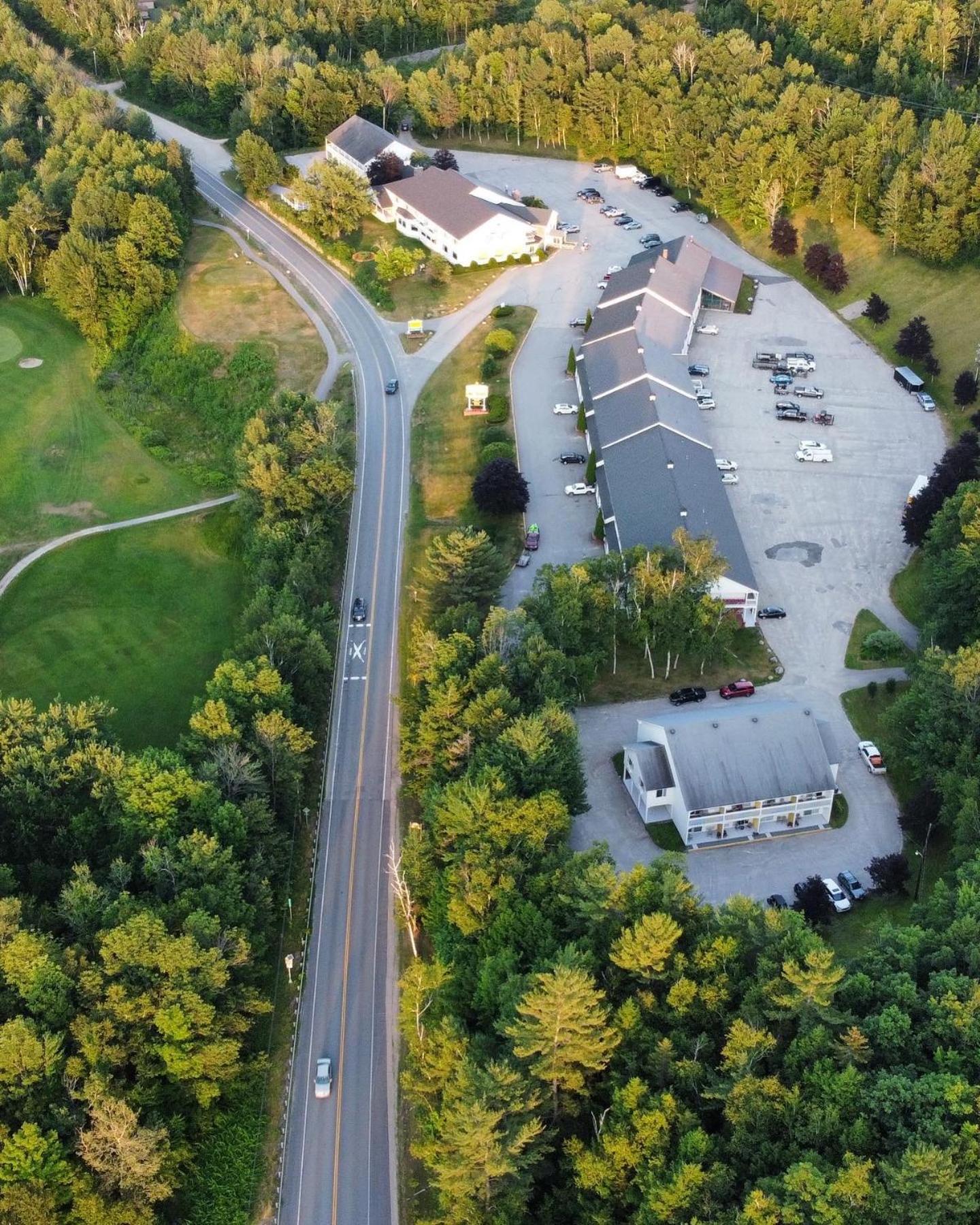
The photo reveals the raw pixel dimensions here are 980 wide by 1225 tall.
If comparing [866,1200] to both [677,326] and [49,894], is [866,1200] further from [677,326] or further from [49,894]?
[677,326]

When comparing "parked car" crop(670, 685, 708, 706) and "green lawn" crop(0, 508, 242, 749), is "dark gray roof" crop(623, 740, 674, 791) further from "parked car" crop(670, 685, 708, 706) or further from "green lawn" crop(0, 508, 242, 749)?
"green lawn" crop(0, 508, 242, 749)

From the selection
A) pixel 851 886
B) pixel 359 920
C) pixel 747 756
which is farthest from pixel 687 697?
pixel 359 920

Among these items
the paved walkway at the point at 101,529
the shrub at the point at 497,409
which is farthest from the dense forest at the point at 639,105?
the paved walkway at the point at 101,529

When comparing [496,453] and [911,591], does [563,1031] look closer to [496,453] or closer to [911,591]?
[911,591]

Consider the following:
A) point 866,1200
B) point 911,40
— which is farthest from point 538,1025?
point 911,40

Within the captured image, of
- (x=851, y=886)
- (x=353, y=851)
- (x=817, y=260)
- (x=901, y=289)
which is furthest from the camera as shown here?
(x=817, y=260)
